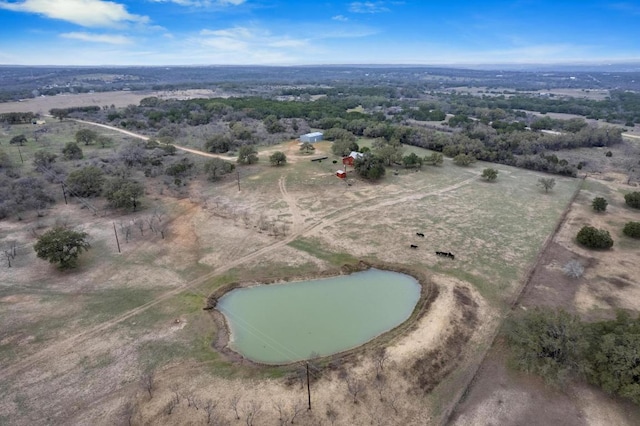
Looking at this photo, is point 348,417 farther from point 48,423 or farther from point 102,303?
point 102,303

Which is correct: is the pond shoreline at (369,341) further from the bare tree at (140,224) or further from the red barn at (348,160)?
the red barn at (348,160)

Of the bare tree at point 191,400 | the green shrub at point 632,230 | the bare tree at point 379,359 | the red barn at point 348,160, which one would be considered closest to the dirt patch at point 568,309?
the green shrub at point 632,230

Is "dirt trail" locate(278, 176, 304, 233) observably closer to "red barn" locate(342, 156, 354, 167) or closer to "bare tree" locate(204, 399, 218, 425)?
"red barn" locate(342, 156, 354, 167)

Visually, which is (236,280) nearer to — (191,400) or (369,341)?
(191,400)

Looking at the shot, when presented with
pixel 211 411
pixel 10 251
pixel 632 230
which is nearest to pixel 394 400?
pixel 211 411

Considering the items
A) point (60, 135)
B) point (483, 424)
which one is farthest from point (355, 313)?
point (60, 135)

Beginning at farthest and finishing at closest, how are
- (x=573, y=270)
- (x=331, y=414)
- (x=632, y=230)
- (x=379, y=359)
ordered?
1. (x=632, y=230)
2. (x=573, y=270)
3. (x=379, y=359)
4. (x=331, y=414)

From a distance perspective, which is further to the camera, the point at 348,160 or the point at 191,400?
the point at 348,160
